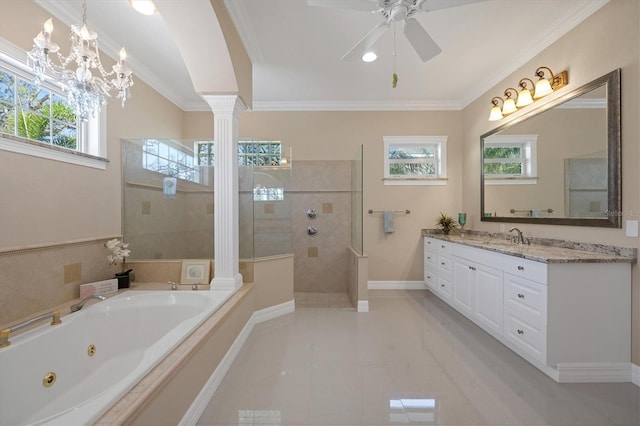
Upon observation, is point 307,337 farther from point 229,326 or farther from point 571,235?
point 571,235

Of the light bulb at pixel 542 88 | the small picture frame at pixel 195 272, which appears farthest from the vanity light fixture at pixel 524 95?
the small picture frame at pixel 195 272

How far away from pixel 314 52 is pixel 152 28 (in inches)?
60.7

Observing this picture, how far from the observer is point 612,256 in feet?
6.17

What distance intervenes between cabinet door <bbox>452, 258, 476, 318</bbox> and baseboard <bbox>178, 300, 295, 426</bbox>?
1942mm

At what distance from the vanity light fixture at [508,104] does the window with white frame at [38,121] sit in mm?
4299

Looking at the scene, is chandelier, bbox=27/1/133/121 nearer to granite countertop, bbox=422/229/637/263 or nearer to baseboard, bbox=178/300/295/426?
baseboard, bbox=178/300/295/426

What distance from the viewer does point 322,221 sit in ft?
13.3

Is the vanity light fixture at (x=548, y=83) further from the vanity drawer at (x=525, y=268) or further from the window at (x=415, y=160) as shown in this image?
the vanity drawer at (x=525, y=268)

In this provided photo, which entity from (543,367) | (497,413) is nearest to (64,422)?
(497,413)

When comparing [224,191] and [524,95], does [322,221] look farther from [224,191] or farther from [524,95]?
[524,95]

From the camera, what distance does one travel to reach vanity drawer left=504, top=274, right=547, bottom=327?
6.11 feet

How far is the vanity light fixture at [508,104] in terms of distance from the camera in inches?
114

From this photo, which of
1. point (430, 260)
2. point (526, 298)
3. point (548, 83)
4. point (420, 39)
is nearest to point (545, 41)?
point (548, 83)

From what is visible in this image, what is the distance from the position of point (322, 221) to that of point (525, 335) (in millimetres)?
2707
